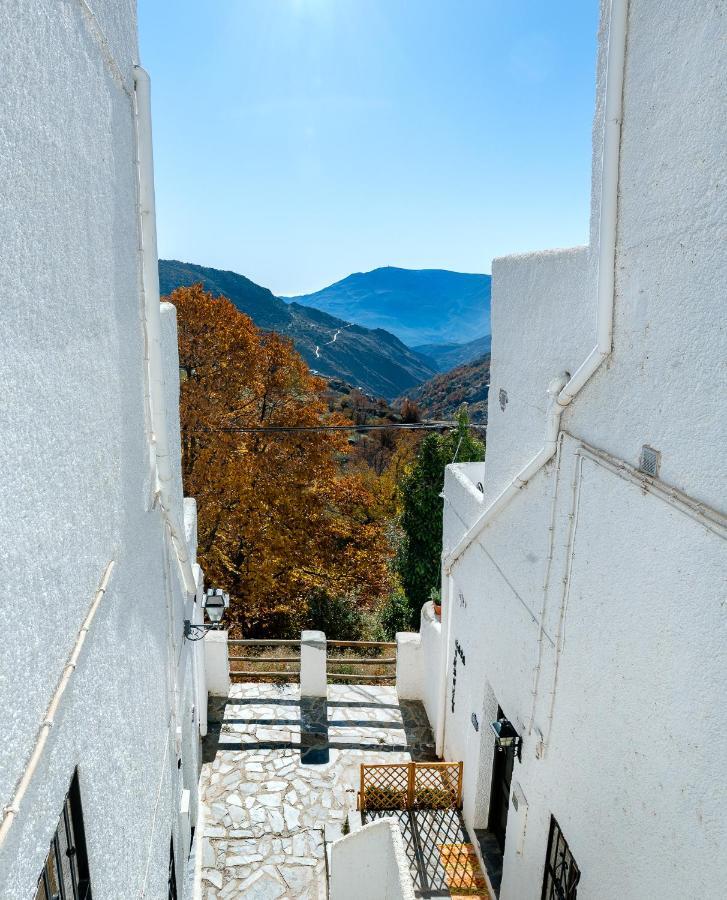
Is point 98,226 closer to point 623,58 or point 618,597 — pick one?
point 623,58

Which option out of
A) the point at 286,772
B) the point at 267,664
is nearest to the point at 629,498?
the point at 286,772

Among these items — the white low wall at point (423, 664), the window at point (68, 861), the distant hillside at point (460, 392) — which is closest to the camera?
the window at point (68, 861)

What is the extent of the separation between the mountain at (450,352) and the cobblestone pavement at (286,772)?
11180cm

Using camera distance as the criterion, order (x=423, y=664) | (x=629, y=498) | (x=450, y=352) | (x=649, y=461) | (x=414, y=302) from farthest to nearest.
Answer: (x=414, y=302), (x=450, y=352), (x=423, y=664), (x=629, y=498), (x=649, y=461)

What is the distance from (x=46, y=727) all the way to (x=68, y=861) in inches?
33.3

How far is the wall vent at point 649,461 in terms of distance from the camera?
12.6 ft

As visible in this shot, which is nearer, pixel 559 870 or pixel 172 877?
pixel 559 870

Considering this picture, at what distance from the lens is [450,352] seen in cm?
13650

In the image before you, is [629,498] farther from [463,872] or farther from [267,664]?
[267,664]

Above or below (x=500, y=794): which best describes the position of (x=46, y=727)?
above

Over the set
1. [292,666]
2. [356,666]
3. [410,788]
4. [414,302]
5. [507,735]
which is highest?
[414,302]

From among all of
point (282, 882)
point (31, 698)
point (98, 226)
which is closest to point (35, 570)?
point (31, 698)

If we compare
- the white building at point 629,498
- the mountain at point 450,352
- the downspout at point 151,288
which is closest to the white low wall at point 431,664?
the white building at point 629,498

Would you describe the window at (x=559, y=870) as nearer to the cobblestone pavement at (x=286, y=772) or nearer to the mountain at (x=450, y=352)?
the cobblestone pavement at (x=286, y=772)
